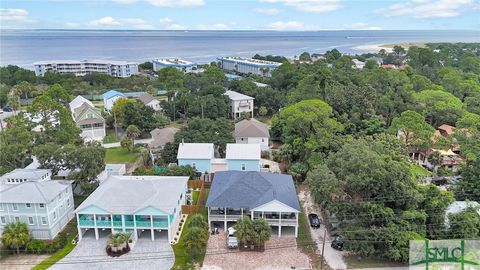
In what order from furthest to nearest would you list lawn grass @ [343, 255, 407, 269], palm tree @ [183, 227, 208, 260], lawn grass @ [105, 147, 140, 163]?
lawn grass @ [105, 147, 140, 163]
lawn grass @ [343, 255, 407, 269]
palm tree @ [183, 227, 208, 260]

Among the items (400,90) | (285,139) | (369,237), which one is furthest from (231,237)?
(400,90)

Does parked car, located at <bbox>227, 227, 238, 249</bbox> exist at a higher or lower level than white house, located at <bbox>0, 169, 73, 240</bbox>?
lower

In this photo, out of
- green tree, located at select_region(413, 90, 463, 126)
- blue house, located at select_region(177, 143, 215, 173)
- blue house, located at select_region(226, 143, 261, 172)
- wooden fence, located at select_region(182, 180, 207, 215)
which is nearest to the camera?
wooden fence, located at select_region(182, 180, 207, 215)

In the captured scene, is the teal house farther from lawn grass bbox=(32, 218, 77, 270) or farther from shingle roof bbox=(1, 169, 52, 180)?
shingle roof bbox=(1, 169, 52, 180)

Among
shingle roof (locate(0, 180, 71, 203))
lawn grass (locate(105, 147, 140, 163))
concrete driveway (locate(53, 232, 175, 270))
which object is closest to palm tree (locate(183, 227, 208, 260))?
concrete driveway (locate(53, 232, 175, 270))

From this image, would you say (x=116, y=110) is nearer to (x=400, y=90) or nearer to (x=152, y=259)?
(x=152, y=259)

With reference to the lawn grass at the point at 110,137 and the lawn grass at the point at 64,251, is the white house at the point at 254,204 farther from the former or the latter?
the lawn grass at the point at 110,137

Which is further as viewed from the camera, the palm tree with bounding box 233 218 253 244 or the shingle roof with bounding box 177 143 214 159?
the shingle roof with bounding box 177 143 214 159
